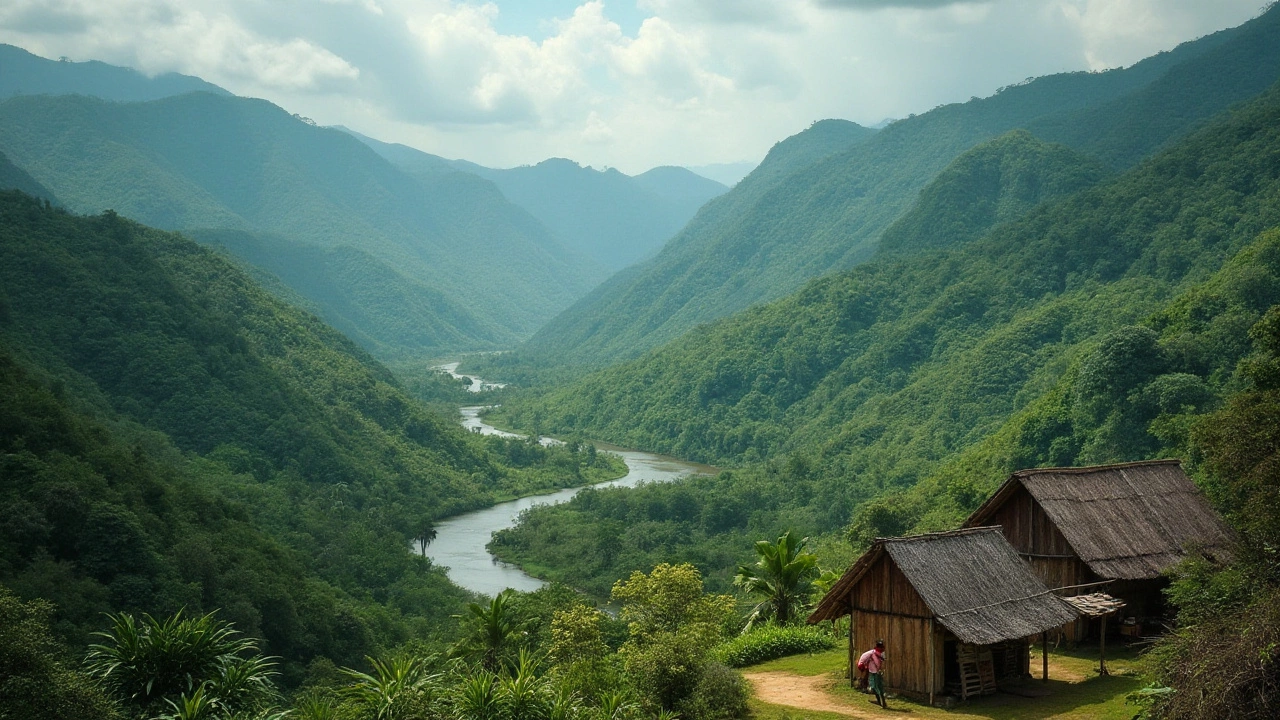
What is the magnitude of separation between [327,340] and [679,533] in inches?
1654

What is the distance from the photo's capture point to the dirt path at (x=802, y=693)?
18641mm

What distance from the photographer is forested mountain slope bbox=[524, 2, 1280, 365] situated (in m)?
104

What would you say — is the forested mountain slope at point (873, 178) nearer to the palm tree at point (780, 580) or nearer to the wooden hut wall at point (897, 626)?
the palm tree at point (780, 580)

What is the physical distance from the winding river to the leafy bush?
3136 cm

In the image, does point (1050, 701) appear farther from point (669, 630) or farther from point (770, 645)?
point (669, 630)

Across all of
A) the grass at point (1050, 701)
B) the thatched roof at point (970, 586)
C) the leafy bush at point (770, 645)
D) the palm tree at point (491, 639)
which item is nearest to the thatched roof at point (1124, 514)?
the grass at point (1050, 701)

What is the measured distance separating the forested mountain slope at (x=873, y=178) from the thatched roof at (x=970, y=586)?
305ft

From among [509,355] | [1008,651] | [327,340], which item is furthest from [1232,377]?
[509,355]

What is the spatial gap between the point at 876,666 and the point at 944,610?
1616 mm

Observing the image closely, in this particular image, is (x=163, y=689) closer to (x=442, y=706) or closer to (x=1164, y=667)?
(x=442, y=706)

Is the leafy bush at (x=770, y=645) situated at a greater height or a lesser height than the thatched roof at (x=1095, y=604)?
lesser

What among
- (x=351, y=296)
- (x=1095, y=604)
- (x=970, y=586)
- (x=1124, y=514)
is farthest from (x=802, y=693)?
(x=351, y=296)

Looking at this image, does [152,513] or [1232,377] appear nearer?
[152,513]

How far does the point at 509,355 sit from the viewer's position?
171875 mm
